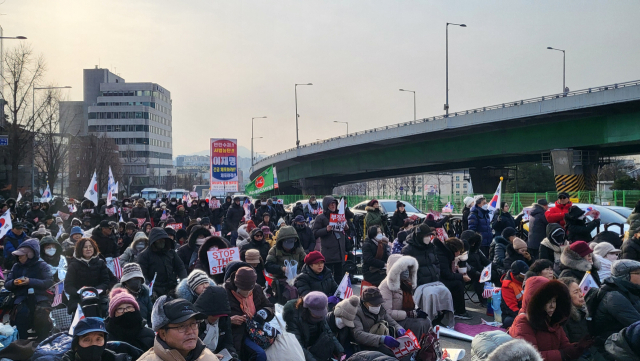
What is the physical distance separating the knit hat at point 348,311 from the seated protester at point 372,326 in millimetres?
121

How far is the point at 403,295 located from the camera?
7641mm

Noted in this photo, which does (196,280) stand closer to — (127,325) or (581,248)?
(127,325)

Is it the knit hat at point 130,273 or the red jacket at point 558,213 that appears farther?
the red jacket at point 558,213

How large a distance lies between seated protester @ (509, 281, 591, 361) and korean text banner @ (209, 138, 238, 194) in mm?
25974

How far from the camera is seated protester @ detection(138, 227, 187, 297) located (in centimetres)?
838

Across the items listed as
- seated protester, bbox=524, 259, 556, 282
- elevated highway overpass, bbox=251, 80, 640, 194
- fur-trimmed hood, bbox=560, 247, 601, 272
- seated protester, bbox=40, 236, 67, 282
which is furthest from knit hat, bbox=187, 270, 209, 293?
elevated highway overpass, bbox=251, 80, 640, 194

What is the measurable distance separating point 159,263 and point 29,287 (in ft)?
5.92

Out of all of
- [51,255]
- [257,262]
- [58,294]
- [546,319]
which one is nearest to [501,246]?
[257,262]

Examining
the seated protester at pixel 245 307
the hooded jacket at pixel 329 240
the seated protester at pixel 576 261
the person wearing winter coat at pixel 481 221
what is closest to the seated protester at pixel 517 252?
the seated protester at pixel 576 261

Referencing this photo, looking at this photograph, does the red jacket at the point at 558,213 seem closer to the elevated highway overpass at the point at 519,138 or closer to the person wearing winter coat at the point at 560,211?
the person wearing winter coat at the point at 560,211

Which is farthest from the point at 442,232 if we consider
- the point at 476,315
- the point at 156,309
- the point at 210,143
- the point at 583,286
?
the point at 210,143

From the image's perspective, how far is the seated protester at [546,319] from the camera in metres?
5.35

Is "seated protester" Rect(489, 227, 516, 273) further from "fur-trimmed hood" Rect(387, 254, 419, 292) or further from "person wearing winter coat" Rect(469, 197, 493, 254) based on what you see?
"fur-trimmed hood" Rect(387, 254, 419, 292)

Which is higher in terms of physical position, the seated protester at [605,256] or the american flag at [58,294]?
the seated protester at [605,256]
